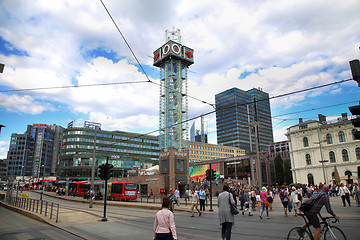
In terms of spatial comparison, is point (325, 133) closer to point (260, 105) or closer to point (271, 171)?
point (271, 171)

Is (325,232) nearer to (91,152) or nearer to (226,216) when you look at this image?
(226,216)

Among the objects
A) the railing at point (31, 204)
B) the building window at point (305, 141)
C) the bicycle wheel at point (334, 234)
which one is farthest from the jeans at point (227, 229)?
the building window at point (305, 141)

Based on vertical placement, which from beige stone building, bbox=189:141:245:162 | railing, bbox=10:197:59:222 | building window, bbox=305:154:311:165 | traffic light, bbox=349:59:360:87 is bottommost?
railing, bbox=10:197:59:222

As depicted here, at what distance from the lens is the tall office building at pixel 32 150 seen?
137500 millimetres

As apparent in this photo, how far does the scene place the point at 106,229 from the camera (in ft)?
35.3

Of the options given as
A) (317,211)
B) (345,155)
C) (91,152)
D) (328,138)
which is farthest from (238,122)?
(317,211)

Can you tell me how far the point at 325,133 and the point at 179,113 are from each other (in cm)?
3947

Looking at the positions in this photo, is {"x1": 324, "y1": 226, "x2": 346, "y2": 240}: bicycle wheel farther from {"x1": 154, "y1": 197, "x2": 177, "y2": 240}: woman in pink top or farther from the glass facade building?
the glass facade building

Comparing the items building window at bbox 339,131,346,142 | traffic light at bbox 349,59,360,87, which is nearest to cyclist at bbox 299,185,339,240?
traffic light at bbox 349,59,360,87

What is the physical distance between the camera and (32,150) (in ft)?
468

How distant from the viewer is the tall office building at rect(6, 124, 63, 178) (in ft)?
451

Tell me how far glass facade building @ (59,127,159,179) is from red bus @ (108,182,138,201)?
49.7 metres

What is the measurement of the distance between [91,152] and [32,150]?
69.0 m

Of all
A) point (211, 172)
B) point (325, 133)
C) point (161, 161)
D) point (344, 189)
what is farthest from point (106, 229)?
point (325, 133)
